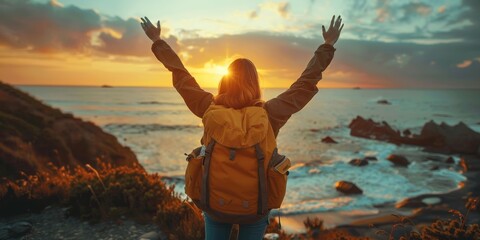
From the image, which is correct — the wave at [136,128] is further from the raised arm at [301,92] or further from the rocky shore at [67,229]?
the raised arm at [301,92]

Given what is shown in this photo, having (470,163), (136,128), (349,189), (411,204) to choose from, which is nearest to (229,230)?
(411,204)

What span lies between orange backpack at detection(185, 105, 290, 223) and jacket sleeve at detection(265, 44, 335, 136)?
0.73ft

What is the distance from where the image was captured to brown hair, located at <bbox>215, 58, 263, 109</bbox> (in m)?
2.42

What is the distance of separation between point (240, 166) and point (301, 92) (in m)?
0.82

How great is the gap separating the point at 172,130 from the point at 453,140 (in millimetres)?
29296

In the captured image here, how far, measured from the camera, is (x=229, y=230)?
2.56m

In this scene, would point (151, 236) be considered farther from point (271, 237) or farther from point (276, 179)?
point (276, 179)

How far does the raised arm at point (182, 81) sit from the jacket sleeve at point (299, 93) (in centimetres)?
58

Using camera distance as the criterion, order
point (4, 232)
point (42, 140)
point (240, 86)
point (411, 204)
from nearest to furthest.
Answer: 1. point (240, 86)
2. point (4, 232)
3. point (42, 140)
4. point (411, 204)

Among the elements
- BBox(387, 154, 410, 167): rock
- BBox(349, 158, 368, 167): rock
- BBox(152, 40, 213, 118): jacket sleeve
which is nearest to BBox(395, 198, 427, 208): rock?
BBox(349, 158, 368, 167): rock

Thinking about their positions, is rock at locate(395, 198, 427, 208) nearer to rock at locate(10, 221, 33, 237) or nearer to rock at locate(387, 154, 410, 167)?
rock at locate(387, 154, 410, 167)

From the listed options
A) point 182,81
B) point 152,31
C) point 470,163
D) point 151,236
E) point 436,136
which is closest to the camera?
point 182,81

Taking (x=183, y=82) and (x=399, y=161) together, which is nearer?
(x=183, y=82)

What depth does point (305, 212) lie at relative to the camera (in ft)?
42.3
